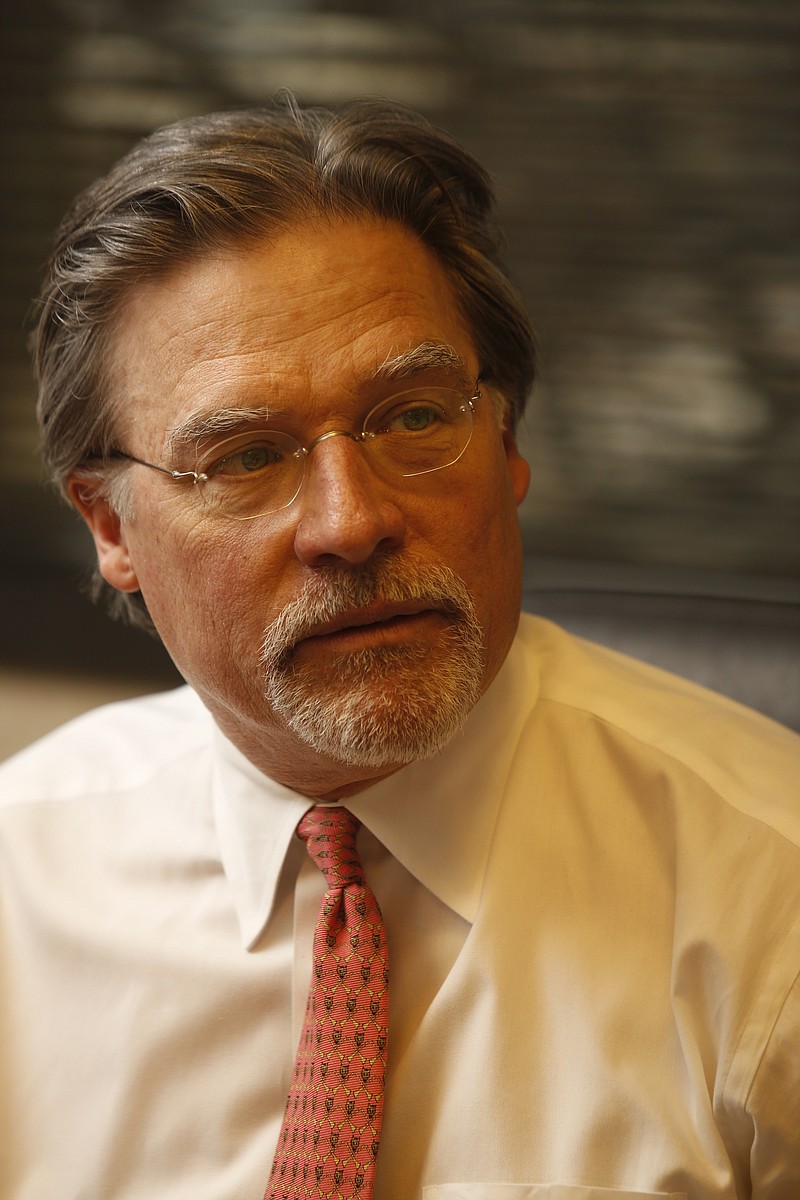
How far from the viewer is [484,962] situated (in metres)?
1.19

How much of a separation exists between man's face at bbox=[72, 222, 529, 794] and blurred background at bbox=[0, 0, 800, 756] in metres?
0.93

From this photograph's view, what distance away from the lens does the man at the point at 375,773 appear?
113 cm

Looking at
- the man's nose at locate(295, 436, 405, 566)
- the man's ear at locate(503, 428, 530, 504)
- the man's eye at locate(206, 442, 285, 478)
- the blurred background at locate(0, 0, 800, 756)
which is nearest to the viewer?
the man's nose at locate(295, 436, 405, 566)

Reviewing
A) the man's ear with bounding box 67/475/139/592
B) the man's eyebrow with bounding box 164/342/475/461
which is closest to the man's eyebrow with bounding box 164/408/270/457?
the man's eyebrow with bounding box 164/342/475/461

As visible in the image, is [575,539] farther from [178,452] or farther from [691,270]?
[178,452]

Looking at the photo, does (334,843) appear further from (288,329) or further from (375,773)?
(288,329)

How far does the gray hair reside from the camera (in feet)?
4.00

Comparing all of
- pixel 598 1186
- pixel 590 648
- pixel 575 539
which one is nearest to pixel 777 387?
pixel 575 539

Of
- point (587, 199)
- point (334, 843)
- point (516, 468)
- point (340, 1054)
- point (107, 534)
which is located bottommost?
point (340, 1054)

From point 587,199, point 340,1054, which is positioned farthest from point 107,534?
point 587,199

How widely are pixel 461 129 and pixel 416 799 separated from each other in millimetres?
1426

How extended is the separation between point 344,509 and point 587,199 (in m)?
1.32

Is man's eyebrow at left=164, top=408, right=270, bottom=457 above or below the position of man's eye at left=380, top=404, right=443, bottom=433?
below

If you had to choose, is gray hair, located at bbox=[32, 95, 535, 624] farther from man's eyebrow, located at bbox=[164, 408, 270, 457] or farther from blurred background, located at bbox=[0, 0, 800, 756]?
blurred background, located at bbox=[0, 0, 800, 756]
